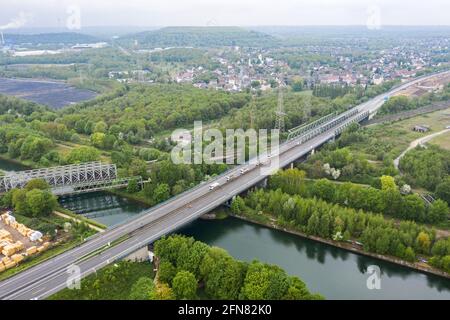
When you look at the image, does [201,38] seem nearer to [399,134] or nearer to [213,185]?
[399,134]

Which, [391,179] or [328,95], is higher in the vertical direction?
[328,95]

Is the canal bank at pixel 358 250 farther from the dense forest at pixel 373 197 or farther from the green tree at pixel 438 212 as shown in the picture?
the green tree at pixel 438 212

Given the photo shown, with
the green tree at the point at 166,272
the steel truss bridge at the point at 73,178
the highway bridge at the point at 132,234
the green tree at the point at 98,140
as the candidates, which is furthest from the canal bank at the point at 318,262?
the green tree at the point at 98,140

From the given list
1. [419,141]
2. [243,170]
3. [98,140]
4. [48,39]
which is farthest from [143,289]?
[48,39]

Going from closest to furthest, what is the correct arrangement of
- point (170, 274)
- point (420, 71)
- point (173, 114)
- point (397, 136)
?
point (170, 274) < point (397, 136) < point (173, 114) < point (420, 71)

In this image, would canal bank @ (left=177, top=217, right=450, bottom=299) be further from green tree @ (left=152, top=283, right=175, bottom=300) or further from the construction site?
the construction site

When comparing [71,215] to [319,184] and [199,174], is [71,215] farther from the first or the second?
[319,184]

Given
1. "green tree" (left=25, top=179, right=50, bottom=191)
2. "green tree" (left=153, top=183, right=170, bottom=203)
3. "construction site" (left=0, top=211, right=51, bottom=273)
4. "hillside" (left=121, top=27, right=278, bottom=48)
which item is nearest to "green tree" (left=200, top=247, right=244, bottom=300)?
"green tree" (left=153, top=183, right=170, bottom=203)
